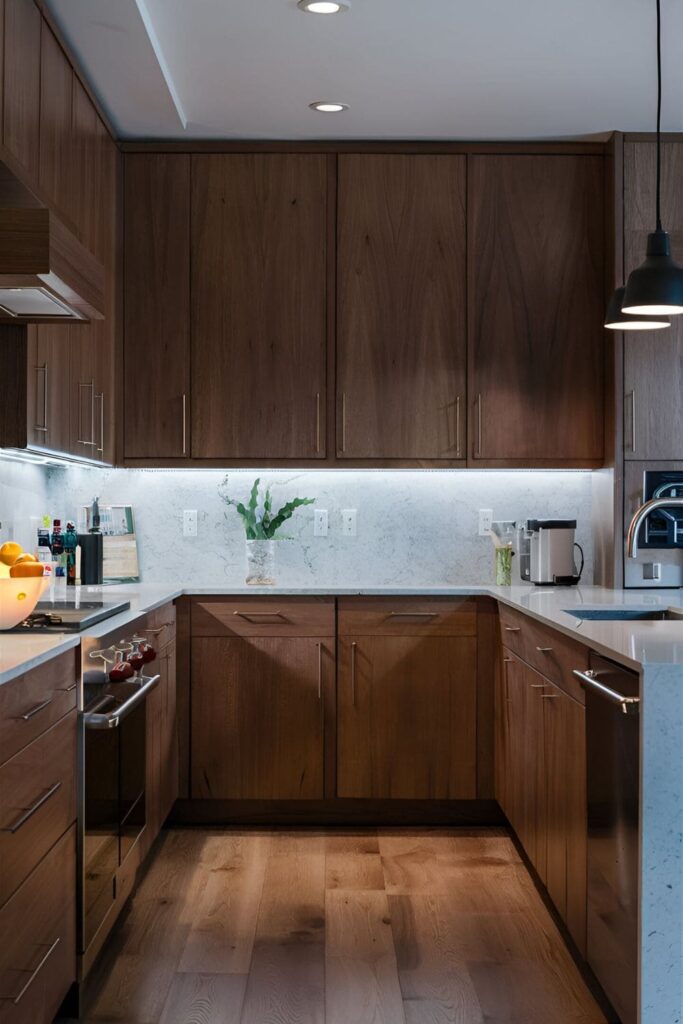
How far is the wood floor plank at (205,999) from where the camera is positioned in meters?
2.51

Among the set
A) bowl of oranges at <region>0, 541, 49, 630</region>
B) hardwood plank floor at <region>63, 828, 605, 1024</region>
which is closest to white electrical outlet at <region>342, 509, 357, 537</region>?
hardwood plank floor at <region>63, 828, 605, 1024</region>

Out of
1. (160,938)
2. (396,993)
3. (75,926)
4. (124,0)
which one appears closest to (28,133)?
(124,0)

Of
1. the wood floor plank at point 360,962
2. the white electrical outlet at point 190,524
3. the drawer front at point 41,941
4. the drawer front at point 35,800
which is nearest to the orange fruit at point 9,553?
the drawer front at point 35,800

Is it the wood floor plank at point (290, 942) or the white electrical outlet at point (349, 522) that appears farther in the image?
the white electrical outlet at point (349, 522)

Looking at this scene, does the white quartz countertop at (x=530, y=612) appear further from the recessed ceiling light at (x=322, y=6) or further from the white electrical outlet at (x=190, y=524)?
the recessed ceiling light at (x=322, y=6)

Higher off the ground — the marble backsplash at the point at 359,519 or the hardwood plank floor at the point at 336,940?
the marble backsplash at the point at 359,519

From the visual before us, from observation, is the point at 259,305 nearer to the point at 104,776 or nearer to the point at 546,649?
the point at 546,649

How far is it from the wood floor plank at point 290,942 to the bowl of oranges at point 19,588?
3.45 feet

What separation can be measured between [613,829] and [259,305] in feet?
8.60

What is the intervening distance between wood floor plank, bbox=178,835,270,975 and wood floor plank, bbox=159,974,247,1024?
0.05m

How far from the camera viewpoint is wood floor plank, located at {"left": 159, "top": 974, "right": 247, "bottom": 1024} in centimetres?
251

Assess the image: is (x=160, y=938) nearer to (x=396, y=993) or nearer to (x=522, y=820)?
(x=396, y=993)

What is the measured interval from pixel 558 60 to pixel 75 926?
2864 millimetres

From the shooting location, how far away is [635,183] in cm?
414
